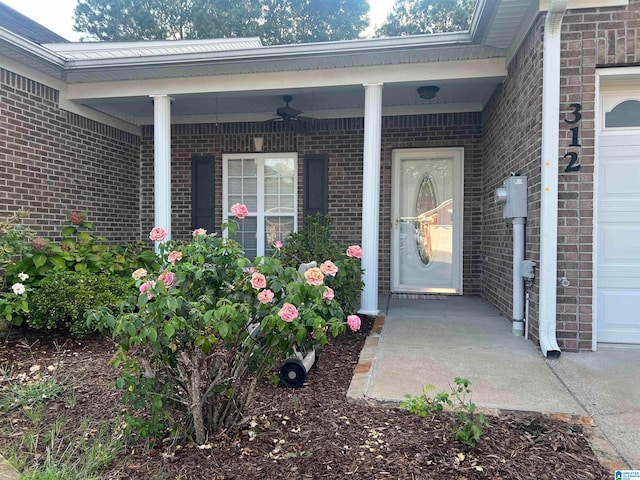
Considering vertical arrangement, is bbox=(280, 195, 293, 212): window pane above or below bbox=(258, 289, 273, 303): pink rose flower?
above

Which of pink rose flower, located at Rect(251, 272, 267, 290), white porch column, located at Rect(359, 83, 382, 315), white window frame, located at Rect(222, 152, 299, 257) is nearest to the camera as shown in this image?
pink rose flower, located at Rect(251, 272, 267, 290)

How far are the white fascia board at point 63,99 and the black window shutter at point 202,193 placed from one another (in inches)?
46.7

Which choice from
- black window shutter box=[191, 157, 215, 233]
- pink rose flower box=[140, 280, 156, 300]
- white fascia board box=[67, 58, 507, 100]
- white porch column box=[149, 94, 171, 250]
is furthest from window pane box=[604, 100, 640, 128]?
black window shutter box=[191, 157, 215, 233]

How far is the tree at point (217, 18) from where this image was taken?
17312 millimetres

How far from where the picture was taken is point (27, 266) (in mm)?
4512

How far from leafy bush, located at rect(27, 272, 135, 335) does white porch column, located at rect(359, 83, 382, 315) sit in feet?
8.22

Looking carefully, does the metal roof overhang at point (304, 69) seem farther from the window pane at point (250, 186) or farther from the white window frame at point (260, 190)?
the window pane at point (250, 186)

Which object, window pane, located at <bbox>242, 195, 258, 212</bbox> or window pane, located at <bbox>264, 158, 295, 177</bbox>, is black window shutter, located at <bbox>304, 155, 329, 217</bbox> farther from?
window pane, located at <bbox>242, 195, 258, 212</bbox>

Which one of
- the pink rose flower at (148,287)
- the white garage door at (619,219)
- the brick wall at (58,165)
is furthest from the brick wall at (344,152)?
the pink rose flower at (148,287)

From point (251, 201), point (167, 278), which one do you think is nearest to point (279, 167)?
point (251, 201)

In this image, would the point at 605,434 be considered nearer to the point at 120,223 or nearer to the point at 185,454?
the point at 185,454

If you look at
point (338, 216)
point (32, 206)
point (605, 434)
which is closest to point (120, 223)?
point (32, 206)

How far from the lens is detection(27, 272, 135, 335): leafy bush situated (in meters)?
4.02

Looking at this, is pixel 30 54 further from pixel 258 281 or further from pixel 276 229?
pixel 258 281
